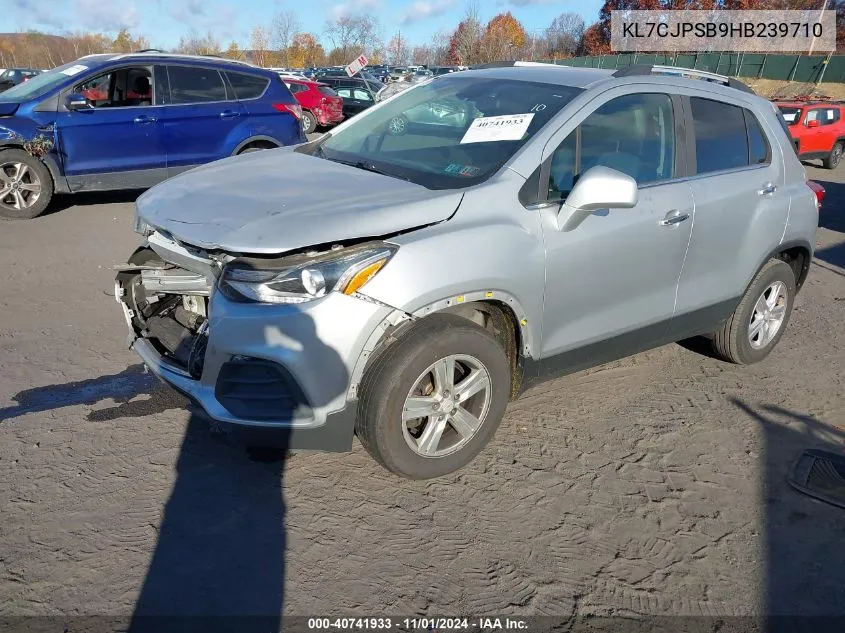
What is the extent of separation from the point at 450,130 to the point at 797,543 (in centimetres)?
261

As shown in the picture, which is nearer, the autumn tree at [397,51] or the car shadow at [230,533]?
the car shadow at [230,533]

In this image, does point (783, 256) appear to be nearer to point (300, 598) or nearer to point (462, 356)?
point (462, 356)

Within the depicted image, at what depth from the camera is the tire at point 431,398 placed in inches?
116

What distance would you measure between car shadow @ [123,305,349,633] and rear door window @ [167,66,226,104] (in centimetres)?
659

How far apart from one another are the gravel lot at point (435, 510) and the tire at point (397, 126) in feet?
5.74

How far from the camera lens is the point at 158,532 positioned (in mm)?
2887

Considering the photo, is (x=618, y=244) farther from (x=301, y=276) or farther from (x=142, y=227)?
(x=142, y=227)

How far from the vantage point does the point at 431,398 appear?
3.15 meters

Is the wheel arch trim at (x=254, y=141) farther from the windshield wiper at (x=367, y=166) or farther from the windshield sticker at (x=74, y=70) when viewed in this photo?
the windshield wiper at (x=367, y=166)

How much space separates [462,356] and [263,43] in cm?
8718

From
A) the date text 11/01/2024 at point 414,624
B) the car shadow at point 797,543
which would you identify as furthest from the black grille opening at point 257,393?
the car shadow at point 797,543

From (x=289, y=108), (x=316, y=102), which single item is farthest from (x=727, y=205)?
(x=316, y=102)

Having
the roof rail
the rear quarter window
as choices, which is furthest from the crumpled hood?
the rear quarter window

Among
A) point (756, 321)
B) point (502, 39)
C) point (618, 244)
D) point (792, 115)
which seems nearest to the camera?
point (618, 244)
